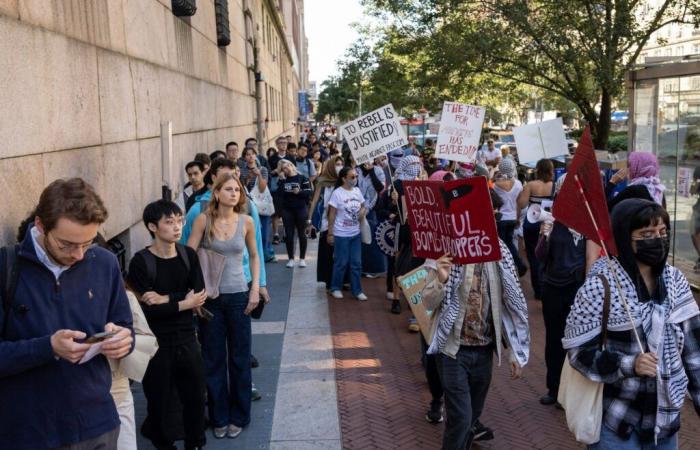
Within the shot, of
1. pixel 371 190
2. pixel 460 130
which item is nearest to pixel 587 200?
pixel 460 130

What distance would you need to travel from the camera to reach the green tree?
50.2 ft

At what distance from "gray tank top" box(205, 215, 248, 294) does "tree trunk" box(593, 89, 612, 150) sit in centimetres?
1282

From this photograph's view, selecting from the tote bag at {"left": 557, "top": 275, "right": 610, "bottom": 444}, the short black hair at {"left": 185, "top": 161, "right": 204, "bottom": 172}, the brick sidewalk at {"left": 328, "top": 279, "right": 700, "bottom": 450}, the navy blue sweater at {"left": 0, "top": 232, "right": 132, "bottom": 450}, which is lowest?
the brick sidewalk at {"left": 328, "top": 279, "right": 700, "bottom": 450}

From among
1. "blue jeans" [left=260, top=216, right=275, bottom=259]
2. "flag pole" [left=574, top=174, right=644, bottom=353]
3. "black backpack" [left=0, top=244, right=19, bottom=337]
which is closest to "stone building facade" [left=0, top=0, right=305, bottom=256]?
"blue jeans" [left=260, top=216, right=275, bottom=259]

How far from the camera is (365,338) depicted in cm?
791

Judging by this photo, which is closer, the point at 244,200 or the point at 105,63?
the point at 244,200

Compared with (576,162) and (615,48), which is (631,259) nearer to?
(576,162)

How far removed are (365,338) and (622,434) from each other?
4.75 metres

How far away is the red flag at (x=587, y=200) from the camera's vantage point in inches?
132

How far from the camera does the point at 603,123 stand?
1669 centimetres

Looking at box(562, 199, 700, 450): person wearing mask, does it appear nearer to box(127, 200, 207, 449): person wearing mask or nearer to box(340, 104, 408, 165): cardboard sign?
box(127, 200, 207, 449): person wearing mask

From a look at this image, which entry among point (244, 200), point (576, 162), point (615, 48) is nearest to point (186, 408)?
point (244, 200)

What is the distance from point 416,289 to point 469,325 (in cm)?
75

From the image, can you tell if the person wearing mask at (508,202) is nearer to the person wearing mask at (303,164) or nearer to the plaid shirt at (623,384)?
the person wearing mask at (303,164)
